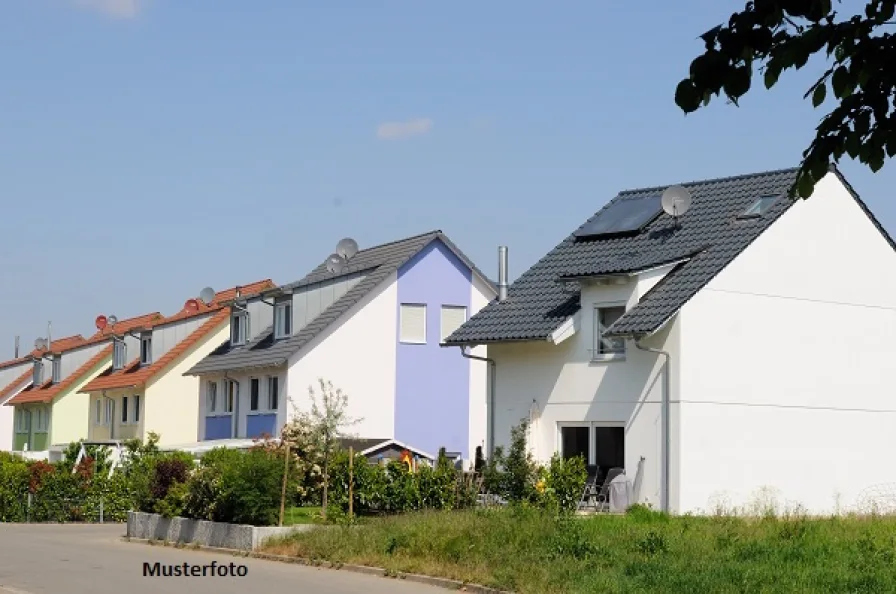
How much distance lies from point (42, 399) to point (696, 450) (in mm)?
44849

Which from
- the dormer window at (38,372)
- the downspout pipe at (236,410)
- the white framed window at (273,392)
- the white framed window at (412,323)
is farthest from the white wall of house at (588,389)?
the dormer window at (38,372)

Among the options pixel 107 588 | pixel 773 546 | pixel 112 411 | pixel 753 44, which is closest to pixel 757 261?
pixel 773 546

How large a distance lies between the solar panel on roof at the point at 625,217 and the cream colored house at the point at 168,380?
25002 millimetres

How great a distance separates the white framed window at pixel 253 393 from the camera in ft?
153

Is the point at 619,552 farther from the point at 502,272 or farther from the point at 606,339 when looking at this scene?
the point at 502,272

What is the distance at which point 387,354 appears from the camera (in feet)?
147

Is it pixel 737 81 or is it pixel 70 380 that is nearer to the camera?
pixel 737 81

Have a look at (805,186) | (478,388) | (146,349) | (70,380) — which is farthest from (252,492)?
(70,380)

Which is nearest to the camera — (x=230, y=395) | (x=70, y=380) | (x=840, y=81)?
(x=840, y=81)

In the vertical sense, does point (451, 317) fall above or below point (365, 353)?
above

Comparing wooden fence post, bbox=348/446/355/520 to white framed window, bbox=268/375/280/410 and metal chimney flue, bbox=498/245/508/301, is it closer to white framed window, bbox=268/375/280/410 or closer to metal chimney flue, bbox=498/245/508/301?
metal chimney flue, bbox=498/245/508/301

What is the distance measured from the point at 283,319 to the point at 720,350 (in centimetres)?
2310

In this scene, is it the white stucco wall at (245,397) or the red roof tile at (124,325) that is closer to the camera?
the white stucco wall at (245,397)

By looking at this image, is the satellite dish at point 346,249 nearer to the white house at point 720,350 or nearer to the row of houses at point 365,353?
the row of houses at point 365,353
